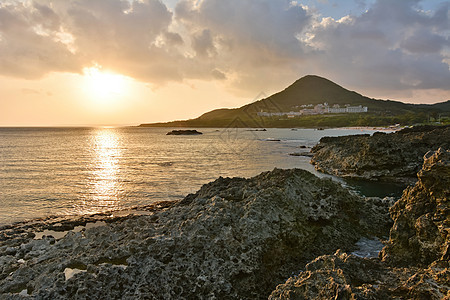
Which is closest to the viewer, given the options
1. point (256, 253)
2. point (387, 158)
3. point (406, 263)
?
point (406, 263)

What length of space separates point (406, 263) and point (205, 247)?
6.11m

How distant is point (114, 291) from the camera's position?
8.03 m

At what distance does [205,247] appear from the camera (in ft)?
31.8

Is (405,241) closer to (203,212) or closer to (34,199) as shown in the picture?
(203,212)

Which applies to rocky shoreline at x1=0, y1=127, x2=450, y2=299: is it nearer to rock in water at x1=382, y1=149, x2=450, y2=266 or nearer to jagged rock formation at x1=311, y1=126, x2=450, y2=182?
rock in water at x1=382, y1=149, x2=450, y2=266

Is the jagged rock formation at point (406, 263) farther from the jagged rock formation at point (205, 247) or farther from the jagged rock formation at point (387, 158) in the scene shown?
the jagged rock formation at point (387, 158)

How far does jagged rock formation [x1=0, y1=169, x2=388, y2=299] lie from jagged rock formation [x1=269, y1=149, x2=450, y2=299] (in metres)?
2.34

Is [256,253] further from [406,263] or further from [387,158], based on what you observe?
Answer: [387,158]

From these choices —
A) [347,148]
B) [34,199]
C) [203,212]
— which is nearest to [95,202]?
[34,199]

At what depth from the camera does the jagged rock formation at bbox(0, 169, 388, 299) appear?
8352 mm

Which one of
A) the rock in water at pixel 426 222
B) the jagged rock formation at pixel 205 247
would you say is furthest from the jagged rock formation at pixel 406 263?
the jagged rock formation at pixel 205 247

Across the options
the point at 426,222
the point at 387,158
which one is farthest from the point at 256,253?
the point at 387,158

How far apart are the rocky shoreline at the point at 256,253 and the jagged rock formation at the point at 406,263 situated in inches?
1.0

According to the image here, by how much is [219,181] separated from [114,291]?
32.6 feet
